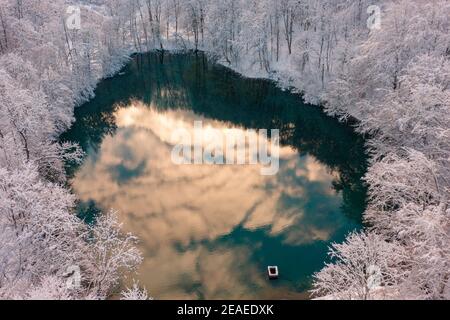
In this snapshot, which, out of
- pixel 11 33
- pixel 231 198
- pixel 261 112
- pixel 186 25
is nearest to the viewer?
pixel 231 198

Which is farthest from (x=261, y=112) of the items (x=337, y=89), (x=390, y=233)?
(x=390, y=233)

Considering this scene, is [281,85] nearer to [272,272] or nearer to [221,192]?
[221,192]

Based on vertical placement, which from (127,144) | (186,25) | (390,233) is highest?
(186,25)

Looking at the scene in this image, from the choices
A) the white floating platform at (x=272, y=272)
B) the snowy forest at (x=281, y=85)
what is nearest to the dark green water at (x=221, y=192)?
the white floating platform at (x=272, y=272)

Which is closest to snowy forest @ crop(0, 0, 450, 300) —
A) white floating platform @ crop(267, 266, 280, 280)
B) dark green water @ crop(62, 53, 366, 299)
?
dark green water @ crop(62, 53, 366, 299)

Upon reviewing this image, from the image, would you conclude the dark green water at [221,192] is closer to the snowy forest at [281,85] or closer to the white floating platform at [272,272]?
the white floating platform at [272,272]

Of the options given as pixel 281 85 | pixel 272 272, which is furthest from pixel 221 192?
pixel 281 85
